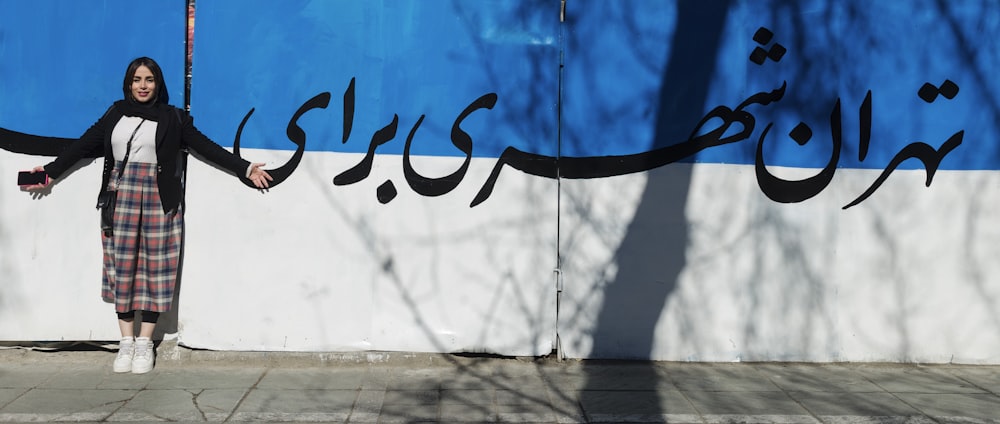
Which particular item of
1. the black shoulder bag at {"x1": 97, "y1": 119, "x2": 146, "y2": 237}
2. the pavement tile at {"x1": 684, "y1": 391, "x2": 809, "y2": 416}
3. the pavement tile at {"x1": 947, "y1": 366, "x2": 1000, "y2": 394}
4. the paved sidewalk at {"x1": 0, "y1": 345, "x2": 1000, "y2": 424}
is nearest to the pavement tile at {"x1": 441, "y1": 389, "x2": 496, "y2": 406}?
the paved sidewalk at {"x1": 0, "y1": 345, "x2": 1000, "y2": 424}

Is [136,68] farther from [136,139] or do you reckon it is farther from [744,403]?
[744,403]

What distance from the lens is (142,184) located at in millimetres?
5559

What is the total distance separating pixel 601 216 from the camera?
19.4ft

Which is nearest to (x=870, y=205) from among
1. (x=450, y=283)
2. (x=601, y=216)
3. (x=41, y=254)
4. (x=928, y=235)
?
(x=928, y=235)

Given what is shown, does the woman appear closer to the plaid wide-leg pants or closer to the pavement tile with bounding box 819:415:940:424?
the plaid wide-leg pants

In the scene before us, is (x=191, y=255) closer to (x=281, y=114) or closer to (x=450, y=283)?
(x=281, y=114)

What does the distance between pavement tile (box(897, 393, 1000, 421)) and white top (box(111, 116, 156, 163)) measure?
4.88 m

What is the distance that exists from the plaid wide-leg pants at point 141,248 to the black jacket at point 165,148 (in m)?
0.07

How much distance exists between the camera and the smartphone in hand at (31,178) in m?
5.68

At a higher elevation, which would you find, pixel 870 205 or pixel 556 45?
pixel 556 45

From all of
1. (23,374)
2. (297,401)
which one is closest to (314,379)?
(297,401)

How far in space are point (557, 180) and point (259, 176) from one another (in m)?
1.95

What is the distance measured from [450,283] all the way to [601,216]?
1.11 meters

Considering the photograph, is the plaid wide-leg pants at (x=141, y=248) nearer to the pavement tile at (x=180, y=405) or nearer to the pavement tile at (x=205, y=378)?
the pavement tile at (x=205, y=378)
